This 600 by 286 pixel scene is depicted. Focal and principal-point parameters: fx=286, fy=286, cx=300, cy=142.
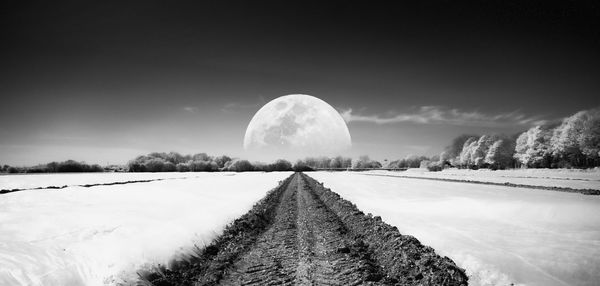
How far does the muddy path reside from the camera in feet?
21.5

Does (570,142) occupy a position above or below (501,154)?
above

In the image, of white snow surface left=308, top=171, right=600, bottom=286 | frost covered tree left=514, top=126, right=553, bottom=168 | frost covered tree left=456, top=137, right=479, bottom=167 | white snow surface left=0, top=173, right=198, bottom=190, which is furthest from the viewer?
frost covered tree left=456, top=137, right=479, bottom=167

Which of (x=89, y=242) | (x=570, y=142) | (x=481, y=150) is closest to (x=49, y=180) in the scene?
(x=89, y=242)

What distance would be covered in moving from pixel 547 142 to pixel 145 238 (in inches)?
4047

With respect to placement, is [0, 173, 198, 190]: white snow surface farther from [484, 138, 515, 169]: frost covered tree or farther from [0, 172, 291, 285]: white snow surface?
[484, 138, 515, 169]: frost covered tree

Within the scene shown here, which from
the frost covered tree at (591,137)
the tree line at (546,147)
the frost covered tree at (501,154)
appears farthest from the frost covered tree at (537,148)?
the frost covered tree at (591,137)

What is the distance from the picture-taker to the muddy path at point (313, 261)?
6551 millimetres

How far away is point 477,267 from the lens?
23.1 ft

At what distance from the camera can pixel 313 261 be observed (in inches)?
307

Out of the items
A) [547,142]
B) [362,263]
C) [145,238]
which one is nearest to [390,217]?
[362,263]

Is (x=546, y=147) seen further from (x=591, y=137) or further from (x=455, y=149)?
(x=455, y=149)

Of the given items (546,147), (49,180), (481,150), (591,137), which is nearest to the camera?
(49,180)

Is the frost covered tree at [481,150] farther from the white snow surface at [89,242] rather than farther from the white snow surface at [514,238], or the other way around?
the white snow surface at [89,242]

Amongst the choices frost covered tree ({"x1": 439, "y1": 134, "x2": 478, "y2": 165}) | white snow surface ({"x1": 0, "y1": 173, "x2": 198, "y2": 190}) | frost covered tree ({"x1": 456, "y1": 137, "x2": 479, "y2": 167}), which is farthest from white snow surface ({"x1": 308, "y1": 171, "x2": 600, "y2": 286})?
Answer: frost covered tree ({"x1": 439, "y1": 134, "x2": 478, "y2": 165})
